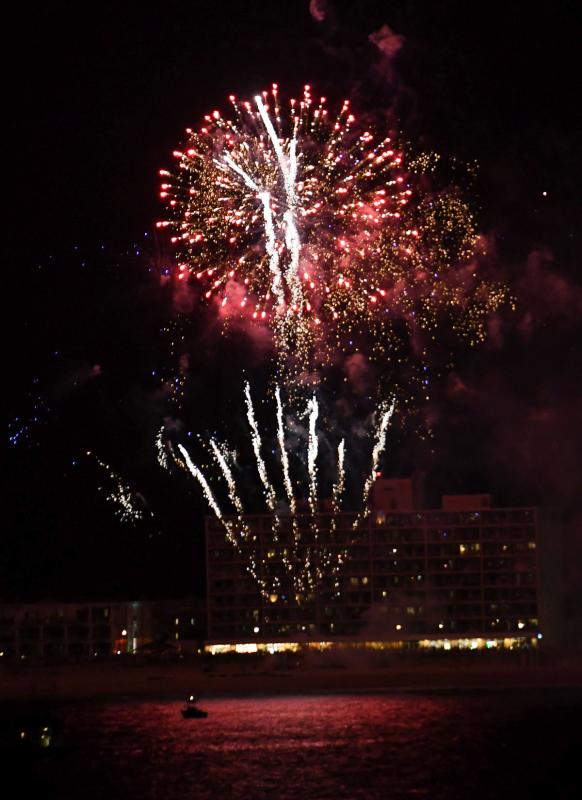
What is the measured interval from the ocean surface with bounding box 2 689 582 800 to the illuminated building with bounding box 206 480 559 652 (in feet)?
45.2

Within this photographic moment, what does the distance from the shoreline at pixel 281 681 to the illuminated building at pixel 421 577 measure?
5.01m

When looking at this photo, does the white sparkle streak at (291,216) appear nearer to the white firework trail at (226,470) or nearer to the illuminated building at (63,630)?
the white firework trail at (226,470)

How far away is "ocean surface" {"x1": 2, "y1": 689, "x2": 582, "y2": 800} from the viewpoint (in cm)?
7600

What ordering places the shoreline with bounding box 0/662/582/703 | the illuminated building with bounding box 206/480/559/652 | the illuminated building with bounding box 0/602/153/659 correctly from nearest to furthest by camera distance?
the shoreline with bounding box 0/662/582/703 → the illuminated building with bounding box 206/480/559/652 → the illuminated building with bounding box 0/602/153/659

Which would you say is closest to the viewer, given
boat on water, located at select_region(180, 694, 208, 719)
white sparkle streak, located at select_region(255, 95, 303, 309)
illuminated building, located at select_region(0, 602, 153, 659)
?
white sparkle streak, located at select_region(255, 95, 303, 309)

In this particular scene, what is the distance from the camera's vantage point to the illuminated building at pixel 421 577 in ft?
394

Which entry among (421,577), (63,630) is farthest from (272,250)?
(63,630)

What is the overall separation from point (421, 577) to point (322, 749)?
3615cm

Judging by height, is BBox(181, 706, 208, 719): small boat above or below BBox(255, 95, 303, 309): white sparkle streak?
below

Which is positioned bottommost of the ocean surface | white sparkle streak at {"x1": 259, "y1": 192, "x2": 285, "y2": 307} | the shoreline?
the ocean surface

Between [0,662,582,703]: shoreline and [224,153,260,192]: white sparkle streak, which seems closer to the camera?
[224,153,260,192]: white sparkle streak

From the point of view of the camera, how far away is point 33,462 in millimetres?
133500

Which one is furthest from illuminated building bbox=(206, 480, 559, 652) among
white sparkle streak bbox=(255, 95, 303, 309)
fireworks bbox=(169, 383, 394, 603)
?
white sparkle streak bbox=(255, 95, 303, 309)

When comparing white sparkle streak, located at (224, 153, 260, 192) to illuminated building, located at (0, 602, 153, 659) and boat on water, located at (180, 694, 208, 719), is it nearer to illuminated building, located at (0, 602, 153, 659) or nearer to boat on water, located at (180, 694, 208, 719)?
boat on water, located at (180, 694, 208, 719)
